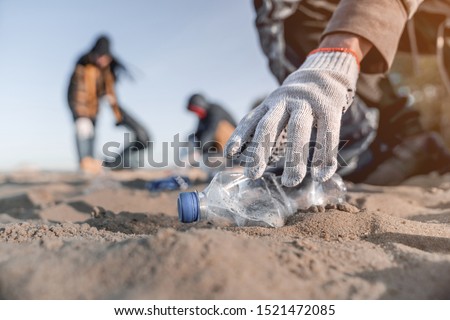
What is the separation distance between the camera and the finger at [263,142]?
1552 millimetres

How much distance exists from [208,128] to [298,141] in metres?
4.50

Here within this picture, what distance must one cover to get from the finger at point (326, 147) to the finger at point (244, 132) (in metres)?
0.24

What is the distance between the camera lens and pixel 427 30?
3244 millimetres

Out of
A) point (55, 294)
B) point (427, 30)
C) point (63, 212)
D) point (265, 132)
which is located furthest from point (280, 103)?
point (427, 30)

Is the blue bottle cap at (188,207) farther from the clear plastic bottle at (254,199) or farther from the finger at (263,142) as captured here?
the finger at (263,142)

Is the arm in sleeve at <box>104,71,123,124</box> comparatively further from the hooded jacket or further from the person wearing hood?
the person wearing hood

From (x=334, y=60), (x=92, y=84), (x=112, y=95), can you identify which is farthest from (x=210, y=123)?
(x=334, y=60)

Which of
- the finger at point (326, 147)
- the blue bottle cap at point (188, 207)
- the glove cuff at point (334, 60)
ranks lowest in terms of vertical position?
the blue bottle cap at point (188, 207)

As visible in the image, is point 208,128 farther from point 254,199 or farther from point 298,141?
point 298,141

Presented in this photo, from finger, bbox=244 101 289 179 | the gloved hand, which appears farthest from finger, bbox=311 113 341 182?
finger, bbox=244 101 289 179

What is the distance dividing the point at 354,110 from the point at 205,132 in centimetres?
314

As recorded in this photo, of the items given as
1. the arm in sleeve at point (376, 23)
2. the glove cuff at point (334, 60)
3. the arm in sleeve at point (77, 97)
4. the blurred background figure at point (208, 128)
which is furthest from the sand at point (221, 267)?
the arm in sleeve at point (77, 97)

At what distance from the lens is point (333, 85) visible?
1595 millimetres

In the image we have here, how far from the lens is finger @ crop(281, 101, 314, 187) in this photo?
1.52 m
